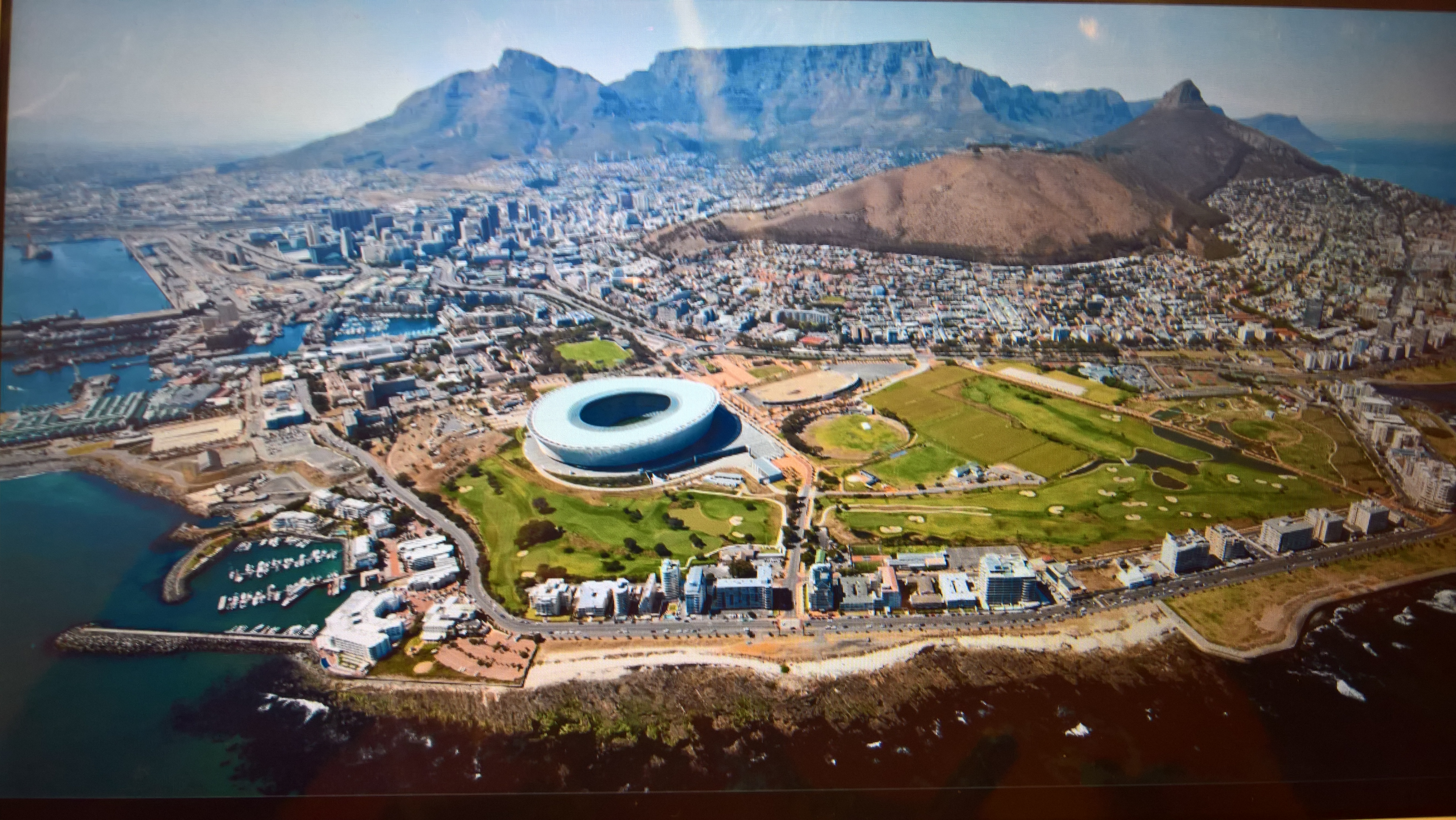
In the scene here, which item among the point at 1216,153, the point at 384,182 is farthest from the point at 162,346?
the point at 1216,153

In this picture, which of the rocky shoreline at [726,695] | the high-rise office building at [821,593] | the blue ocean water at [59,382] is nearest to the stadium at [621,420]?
the high-rise office building at [821,593]

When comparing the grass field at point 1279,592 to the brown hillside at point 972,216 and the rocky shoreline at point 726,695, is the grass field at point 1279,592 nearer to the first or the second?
the rocky shoreline at point 726,695

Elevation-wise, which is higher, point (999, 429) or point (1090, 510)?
point (999, 429)

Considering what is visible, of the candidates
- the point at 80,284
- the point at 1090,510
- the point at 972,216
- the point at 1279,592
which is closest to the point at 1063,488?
the point at 1090,510

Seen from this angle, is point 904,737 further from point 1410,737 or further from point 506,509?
point 506,509

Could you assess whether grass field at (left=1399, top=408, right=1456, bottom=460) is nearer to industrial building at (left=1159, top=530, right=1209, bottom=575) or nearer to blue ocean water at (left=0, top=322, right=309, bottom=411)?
industrial building at (left=1159, top=530, right=1209, bottom=575)

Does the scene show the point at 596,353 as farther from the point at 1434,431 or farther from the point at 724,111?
the point at 724,111

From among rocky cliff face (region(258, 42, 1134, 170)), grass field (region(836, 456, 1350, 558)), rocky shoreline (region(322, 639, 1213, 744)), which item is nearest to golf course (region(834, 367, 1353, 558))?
grass field (region(836, 456, 1350, 558))
